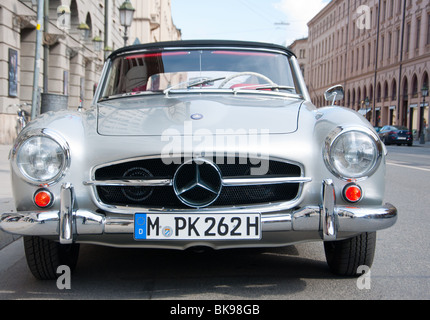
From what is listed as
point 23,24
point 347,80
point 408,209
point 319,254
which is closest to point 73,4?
point 23,24

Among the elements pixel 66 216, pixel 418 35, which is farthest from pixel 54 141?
pixel 418 35

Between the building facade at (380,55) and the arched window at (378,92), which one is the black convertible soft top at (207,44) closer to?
the building facade at (380,55)

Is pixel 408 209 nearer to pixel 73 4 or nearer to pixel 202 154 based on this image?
pixel 202 154

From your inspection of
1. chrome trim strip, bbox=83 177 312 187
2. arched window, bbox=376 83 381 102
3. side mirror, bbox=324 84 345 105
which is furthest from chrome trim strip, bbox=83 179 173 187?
arched window, bbox=376 83 381 102

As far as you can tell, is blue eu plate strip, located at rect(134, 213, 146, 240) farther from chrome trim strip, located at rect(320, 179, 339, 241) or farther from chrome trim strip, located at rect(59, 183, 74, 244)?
chrome trim strip, located at rect(320, 179, 339, 241)

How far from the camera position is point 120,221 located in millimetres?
2711

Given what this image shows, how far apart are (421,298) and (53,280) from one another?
80.7 inches

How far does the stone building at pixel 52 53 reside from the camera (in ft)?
46.7

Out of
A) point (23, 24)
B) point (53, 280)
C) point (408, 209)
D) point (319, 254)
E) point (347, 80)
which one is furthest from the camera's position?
point (347, 80)

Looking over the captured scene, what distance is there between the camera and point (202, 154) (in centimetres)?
273

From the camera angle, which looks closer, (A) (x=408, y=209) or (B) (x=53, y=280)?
(B) (x=53, y=280)

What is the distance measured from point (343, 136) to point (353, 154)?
0.11 meters

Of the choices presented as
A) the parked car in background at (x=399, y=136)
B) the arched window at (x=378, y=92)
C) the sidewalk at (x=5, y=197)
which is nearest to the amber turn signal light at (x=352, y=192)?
the sidewalk at (x=5, y=197)

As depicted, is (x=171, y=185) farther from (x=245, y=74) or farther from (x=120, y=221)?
(x=245, y=74)
